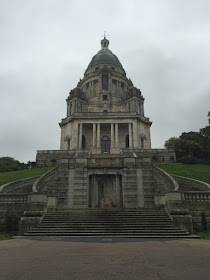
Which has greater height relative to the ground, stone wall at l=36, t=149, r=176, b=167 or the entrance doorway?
stone wall at l=36, t=149, r=176, b=167

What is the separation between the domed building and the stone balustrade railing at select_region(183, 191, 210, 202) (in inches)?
225

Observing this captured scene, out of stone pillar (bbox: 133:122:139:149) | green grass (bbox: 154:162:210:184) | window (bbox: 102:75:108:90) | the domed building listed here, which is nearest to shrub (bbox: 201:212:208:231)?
the domed building

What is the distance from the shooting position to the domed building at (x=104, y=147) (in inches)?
917

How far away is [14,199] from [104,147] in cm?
3490

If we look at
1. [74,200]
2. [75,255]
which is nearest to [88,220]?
[74,200]

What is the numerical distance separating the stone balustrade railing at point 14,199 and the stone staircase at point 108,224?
2259 millimetres

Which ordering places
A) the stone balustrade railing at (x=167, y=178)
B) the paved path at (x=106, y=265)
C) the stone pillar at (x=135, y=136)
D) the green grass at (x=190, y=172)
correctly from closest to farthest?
the paved path at (x=106, y=265) → the stone balustrade railing at (x=167, y=178) → the green grass at (x=190, y=172) → the stone pillar at (x=135, y=136)

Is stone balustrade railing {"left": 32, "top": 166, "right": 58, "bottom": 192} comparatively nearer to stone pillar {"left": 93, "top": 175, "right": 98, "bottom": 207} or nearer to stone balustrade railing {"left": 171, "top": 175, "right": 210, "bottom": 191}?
stone pillar {"left": 93, "top": 175, "right": 98, "bottom": 207}

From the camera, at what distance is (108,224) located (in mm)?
15453

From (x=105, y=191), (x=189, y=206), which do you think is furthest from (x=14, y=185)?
(x=189, y=206)

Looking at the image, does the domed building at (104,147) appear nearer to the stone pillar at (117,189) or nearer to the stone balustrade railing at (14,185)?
the stone pillar at (117,189)

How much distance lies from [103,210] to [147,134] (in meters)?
38.3

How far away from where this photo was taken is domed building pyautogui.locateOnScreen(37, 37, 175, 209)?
2330 centimetres

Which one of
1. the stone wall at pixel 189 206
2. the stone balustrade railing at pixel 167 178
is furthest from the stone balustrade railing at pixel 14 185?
the stone wall at pixel 189 206
